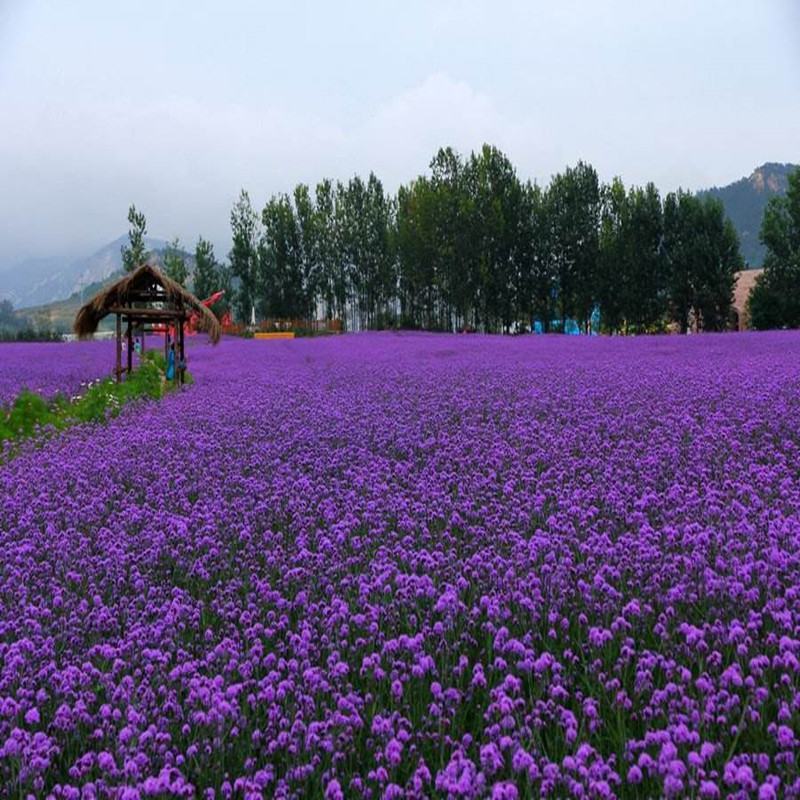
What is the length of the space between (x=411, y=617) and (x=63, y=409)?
988 cm

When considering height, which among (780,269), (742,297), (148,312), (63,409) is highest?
(780,269)

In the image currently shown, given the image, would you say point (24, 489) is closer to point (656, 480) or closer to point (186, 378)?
point (656, 480)

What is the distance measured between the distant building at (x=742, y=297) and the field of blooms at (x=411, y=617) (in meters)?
45.8

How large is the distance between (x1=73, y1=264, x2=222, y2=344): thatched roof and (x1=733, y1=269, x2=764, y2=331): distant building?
125 feet

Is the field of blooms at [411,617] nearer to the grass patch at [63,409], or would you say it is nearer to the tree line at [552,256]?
the grass patch at [63,409]

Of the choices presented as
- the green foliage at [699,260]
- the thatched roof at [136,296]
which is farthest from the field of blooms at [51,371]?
the green foliage at [699,260]

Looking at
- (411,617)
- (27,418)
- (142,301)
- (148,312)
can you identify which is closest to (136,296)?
(142,301)

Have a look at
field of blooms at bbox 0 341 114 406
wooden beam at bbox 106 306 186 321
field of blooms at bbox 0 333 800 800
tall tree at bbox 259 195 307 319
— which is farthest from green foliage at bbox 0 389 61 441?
tall tree at bbox 259 195 307 319

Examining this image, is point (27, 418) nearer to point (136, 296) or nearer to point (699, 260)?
point (136, 296)

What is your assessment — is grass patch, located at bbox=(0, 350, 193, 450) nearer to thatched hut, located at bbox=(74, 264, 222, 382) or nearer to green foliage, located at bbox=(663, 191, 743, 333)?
thatched hut, located at bbox=(74, 264, 222, 382)

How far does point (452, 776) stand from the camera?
1865 millimetres

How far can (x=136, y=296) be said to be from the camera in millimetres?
15977

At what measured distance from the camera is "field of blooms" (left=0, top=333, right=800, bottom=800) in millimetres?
2154

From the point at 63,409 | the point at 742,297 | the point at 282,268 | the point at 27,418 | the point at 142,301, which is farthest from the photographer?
the point at 742,297
